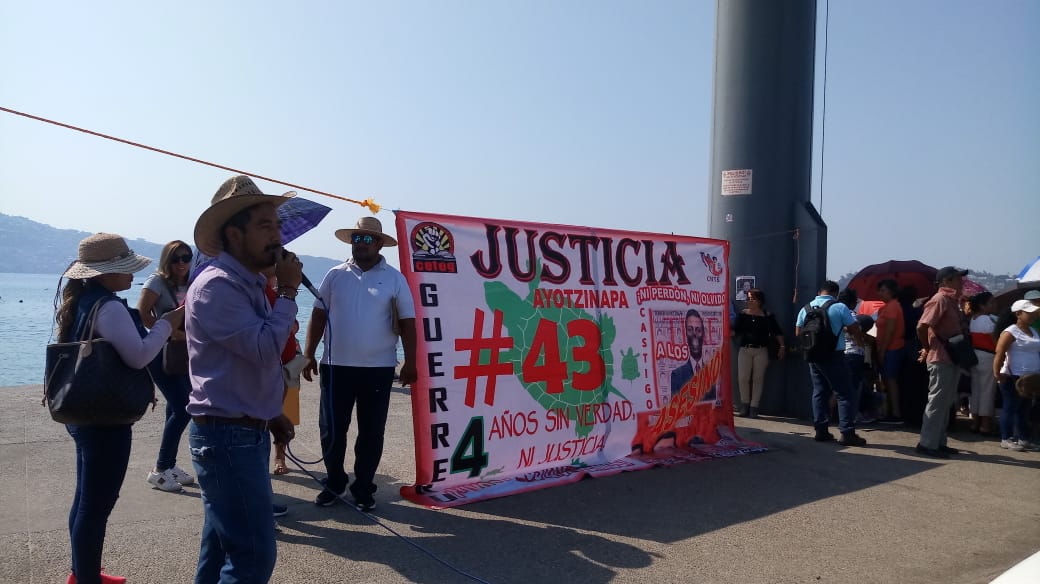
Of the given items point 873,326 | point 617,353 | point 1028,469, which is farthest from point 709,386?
point 873,326

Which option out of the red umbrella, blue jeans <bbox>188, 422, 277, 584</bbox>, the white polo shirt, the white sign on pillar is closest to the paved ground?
the white polo shirt

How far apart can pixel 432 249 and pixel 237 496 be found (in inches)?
128

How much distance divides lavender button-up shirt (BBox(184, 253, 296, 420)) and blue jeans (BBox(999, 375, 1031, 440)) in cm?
832

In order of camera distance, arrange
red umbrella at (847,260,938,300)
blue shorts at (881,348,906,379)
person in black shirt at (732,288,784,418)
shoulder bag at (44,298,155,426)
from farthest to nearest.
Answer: red umbrella at (847,260,938,300)
blue shorts at (881,348,906,379)
person in black shirt at (732,288,784,418)
shoulder bag at (44,298,155,426)

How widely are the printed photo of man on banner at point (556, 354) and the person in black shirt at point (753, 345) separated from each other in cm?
160

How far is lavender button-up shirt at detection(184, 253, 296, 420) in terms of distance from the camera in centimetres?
263

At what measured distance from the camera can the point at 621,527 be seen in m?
5.04

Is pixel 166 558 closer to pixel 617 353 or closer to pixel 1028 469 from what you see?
pixel 617 353

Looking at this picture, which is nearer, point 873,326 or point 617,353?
point 617,353

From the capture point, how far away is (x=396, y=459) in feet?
22.6

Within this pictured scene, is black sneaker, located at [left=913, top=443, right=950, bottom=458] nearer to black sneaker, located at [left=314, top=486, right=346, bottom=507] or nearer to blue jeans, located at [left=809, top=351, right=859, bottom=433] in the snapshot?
blue jeans, located at [left=809, top=351, right=859, bottom=433]

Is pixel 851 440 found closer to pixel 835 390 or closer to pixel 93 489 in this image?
pixel 835 390

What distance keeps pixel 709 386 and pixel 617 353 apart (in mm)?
1451

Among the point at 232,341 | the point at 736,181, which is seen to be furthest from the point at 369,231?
the point at 736,181
